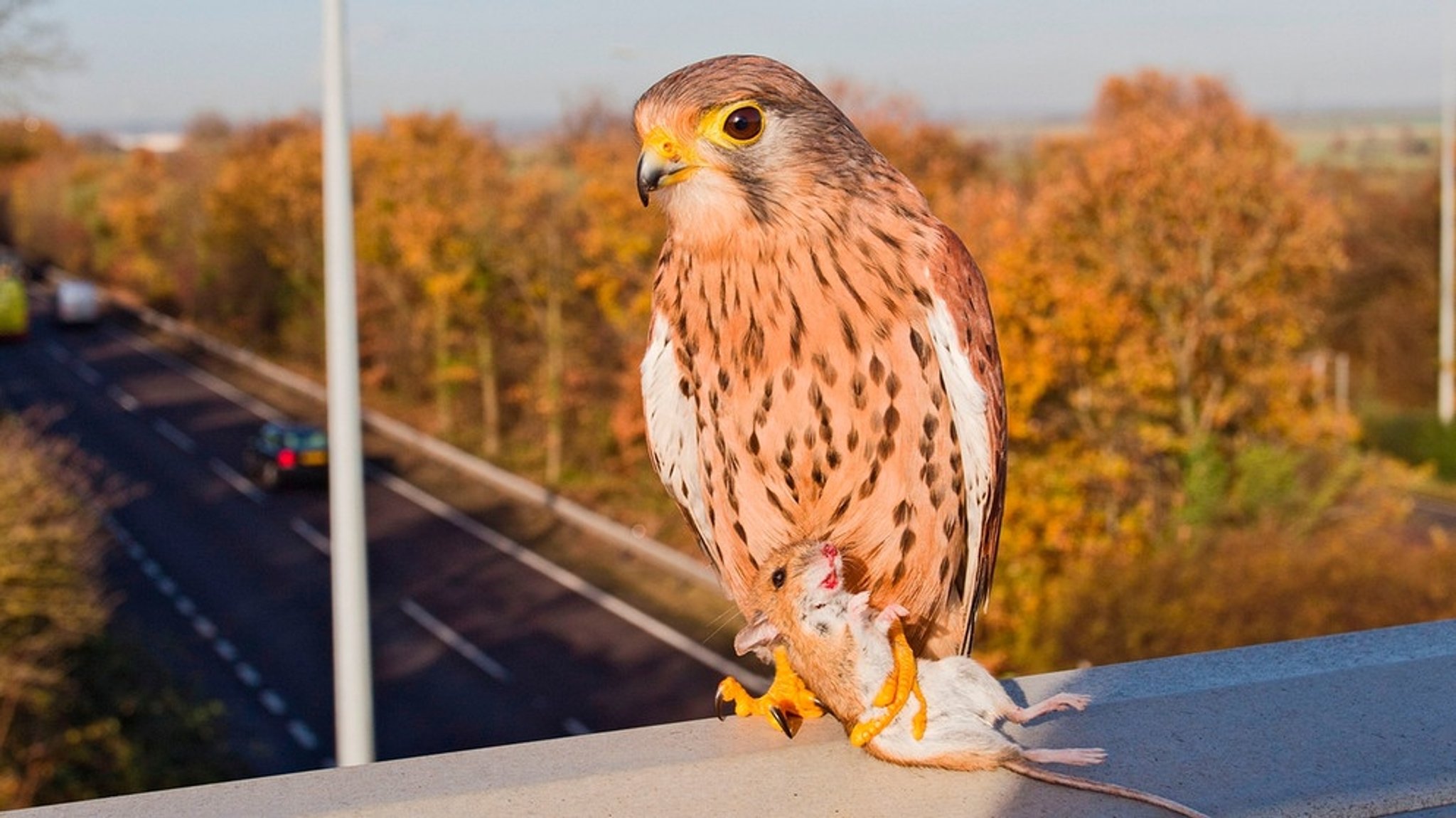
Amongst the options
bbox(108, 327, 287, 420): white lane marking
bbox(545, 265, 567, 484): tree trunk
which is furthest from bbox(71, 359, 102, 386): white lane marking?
bbox(545, 265, 567, 484): tree trunk

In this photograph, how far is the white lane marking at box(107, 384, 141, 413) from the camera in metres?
35.1

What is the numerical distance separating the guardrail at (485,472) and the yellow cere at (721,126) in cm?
1420

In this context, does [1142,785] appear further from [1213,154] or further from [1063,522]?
[1213,154]

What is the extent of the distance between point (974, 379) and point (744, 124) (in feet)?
1.98

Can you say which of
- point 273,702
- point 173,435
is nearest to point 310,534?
point 273,702

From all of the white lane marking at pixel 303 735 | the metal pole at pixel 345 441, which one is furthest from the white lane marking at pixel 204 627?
the metal pole at pixel 345 441

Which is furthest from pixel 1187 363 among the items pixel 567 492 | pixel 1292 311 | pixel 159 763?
pixel 567 492

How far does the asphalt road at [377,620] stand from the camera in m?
16.5

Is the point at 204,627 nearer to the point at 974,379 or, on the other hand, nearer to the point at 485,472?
the point at 485,472

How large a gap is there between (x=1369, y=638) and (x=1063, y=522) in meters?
10.8

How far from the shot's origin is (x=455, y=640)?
19547 millimetres

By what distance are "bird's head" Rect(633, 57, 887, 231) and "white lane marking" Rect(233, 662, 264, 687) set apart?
53.6 feet

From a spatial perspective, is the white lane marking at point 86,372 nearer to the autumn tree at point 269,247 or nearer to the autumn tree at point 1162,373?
the autumn tree at point 269,247

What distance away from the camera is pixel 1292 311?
16531mm
